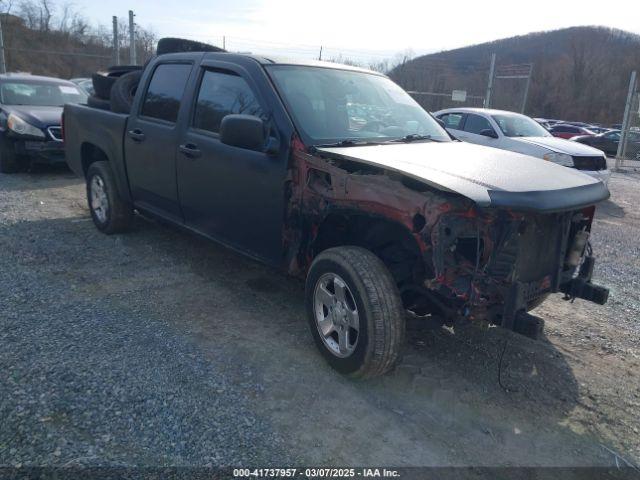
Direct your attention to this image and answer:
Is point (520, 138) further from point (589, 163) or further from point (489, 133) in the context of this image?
point (589, 163)

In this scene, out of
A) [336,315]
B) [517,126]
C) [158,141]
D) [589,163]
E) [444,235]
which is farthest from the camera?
[517,126]

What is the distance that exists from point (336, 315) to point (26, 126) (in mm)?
7622

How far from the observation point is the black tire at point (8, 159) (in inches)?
339

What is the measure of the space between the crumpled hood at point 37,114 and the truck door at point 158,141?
4448mm

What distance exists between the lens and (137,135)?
485 centimetres

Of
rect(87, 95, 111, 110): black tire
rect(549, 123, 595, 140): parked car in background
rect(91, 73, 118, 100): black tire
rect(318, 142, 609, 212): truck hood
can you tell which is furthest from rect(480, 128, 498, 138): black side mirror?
rect(549, 123, 595, 140): parked car in background

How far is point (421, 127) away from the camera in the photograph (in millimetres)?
4281

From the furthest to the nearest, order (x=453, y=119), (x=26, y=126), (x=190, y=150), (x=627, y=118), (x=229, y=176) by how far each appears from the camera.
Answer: (x=627, y=118)
(x=453, y=119)
(x=26, y=126)
(x=190, y=150)
(x=229, y=176)

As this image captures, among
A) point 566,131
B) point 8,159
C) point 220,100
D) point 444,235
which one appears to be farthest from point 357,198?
point 566,131

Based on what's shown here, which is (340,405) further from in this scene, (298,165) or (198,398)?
(298,165)

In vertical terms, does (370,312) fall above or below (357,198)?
below

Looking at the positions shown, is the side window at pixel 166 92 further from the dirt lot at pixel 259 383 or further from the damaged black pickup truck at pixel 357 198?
the dirt lot at pixel 259 383

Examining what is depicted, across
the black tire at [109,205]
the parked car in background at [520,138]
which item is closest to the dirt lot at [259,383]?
the black tire at [109,205]

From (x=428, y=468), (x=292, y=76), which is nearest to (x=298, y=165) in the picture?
(x=292, y=76)
